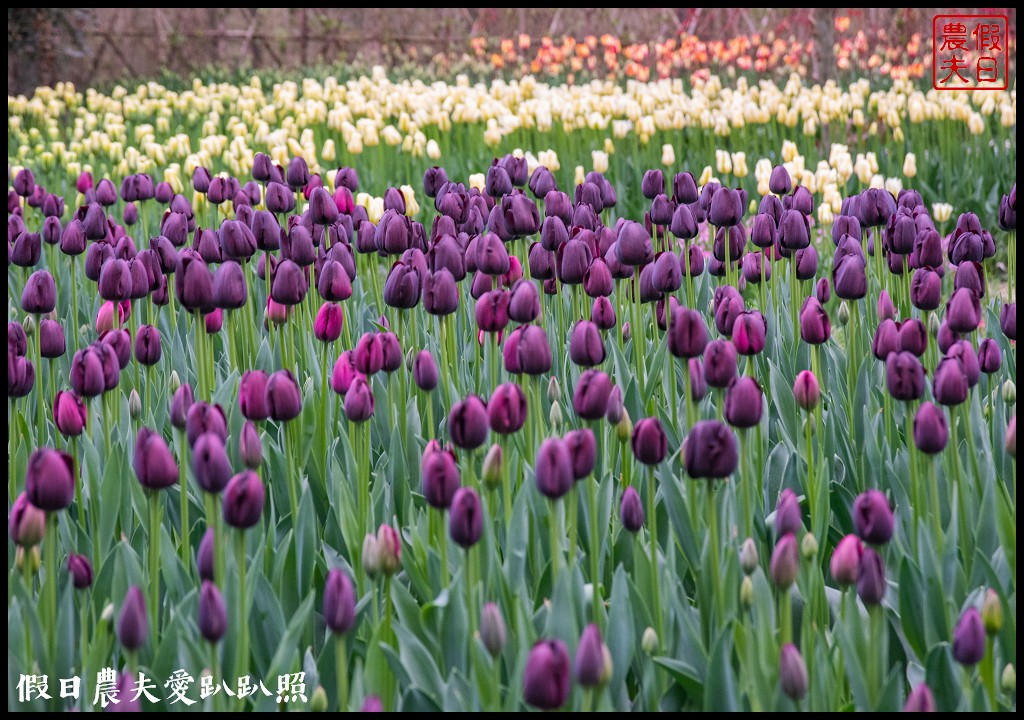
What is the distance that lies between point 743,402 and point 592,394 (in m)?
0.24

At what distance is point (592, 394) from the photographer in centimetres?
180

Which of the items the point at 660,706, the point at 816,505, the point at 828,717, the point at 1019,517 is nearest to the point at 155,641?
the point at 660,706

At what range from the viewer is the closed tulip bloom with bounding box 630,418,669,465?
5.66 feet

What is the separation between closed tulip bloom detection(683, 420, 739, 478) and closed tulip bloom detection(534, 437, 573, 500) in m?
0.19

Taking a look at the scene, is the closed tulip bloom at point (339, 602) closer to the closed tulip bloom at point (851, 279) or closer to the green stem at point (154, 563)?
the green stem at point (154, 563)

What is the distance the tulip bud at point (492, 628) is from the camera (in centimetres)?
149

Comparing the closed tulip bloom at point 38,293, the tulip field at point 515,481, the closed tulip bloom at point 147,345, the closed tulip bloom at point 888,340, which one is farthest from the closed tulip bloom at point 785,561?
the closed tulip bloom at point 38,293

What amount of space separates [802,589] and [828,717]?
0.37 m

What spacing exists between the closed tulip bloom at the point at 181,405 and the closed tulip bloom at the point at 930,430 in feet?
3.81

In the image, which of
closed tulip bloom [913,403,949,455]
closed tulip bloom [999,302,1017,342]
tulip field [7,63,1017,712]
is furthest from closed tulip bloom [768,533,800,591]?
closed tulip bloom [999,302,1017,342]

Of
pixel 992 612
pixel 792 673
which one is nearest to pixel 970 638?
pixel 992 612

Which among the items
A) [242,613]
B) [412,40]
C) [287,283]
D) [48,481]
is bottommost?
[242,613]

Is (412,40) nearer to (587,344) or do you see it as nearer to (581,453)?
(587,344)

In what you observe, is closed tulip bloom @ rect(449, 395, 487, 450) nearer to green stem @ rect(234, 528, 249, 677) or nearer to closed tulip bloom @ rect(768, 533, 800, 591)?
green stem @ rect(234, 528, 249, 677)
